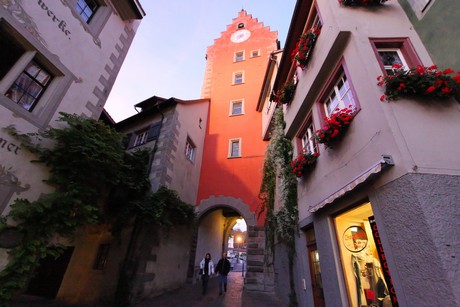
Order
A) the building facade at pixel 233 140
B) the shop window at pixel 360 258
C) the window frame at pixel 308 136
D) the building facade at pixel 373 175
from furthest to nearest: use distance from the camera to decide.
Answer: the building facade at pixel 233 140 < the window frame at pixel 308 136 < the shop window at pixel 360 258 < the building facade at pixel 373 175

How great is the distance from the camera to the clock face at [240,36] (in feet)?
62.0

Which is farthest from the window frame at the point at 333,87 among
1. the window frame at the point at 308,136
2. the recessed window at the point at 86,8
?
the recessed window at the point at 86,8

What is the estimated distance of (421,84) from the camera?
330 centimetres

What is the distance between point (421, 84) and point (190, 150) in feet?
36.1

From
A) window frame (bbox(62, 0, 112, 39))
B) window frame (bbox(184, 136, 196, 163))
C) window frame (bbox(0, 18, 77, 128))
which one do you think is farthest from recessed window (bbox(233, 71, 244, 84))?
window frame (bbox(0, 18, 77, 128))

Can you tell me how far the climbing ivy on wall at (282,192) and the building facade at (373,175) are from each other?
43 centimetres

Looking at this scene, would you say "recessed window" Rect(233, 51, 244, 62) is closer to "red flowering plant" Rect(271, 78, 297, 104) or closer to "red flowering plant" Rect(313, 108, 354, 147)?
"red flowering plant" Rect(271, 78, 297, 104)

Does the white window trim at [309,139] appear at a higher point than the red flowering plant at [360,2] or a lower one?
lower

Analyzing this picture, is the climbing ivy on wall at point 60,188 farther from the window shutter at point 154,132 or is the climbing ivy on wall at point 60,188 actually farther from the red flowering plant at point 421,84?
the red flowering plant at point 421,84

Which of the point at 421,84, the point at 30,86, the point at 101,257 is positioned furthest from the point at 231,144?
the point at 421,84

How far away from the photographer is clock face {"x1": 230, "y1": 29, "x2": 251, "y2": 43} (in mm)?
18895

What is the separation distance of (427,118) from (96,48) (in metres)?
7.67

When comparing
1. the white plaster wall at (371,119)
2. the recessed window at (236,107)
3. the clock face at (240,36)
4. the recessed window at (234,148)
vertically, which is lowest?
the white plaster wall at (371,119)

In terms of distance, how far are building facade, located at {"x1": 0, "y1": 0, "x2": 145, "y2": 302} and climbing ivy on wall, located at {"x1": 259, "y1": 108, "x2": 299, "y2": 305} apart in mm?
5827
